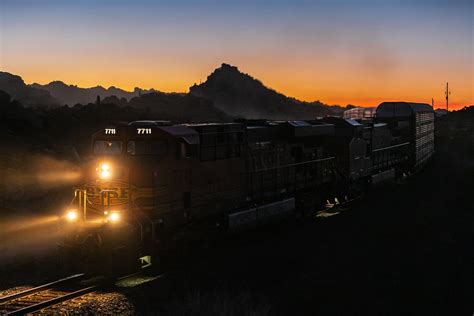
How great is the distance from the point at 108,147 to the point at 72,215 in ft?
6.72

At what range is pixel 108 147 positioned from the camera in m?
13.2

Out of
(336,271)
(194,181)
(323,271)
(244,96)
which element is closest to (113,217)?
(194,181)

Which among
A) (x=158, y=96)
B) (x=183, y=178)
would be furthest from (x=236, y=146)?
(x=158, y=96)

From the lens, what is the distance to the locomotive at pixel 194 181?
1234cm

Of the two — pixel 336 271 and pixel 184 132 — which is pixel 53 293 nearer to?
pixel 184 132

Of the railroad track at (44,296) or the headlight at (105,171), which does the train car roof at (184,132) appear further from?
the railroad track at (44,296)

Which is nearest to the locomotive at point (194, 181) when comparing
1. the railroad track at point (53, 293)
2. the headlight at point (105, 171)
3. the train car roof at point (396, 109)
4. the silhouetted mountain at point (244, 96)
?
the headlight at point (105, 171)

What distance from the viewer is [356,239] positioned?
16.4m

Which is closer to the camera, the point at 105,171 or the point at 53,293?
the point at 53,293

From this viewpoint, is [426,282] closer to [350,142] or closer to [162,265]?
[162,265]

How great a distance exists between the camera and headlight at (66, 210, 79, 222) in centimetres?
1267

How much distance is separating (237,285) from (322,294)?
205 cm

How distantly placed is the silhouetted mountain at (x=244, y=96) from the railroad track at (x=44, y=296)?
146158 mm

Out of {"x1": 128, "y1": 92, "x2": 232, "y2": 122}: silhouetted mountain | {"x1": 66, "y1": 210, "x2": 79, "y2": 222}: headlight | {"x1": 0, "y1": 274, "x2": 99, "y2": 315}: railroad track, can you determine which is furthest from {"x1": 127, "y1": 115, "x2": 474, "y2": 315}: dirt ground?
{"x1": 128, "y1": 92, "x2": 232, "y2": 122}: silhouetted mountain
